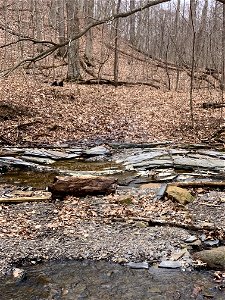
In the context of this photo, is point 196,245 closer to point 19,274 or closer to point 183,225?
point 183,225

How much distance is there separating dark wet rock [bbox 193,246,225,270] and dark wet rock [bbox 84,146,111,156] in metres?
6.63

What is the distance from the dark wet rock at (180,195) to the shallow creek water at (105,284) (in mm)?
2507

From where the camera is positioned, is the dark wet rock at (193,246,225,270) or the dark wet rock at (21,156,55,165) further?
the dark wet rock at (21,156,55,165)

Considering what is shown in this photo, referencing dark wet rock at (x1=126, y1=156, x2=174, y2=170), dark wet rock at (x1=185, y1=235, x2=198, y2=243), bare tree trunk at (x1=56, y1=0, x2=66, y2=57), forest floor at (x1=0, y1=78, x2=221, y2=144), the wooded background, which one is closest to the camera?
dark wet rock at (x1=185, y1=235, x2=198, y2=243)

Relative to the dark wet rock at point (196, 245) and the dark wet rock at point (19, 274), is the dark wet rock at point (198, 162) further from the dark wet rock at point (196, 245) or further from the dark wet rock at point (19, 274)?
the dark wet rock at point (19, 274)

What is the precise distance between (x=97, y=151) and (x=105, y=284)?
7326mm

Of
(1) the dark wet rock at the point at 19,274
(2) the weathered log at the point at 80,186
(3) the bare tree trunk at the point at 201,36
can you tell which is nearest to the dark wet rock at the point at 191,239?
(1) the dark wet rock at the point at 19,274

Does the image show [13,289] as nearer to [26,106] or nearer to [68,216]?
[68,216]

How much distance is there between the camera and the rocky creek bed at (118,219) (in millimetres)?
5406

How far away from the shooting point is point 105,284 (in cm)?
479

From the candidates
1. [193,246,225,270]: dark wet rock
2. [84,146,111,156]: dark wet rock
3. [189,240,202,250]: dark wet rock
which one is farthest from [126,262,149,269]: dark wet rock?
[84,146,111,156]: dark wet rock

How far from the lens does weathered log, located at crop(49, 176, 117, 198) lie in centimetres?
768

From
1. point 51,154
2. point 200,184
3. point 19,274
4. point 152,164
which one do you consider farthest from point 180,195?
point 51,154

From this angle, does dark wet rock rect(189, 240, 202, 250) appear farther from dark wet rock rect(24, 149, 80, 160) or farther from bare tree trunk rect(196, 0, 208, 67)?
bare tree trunk rect(196, 0, 208, 67)
